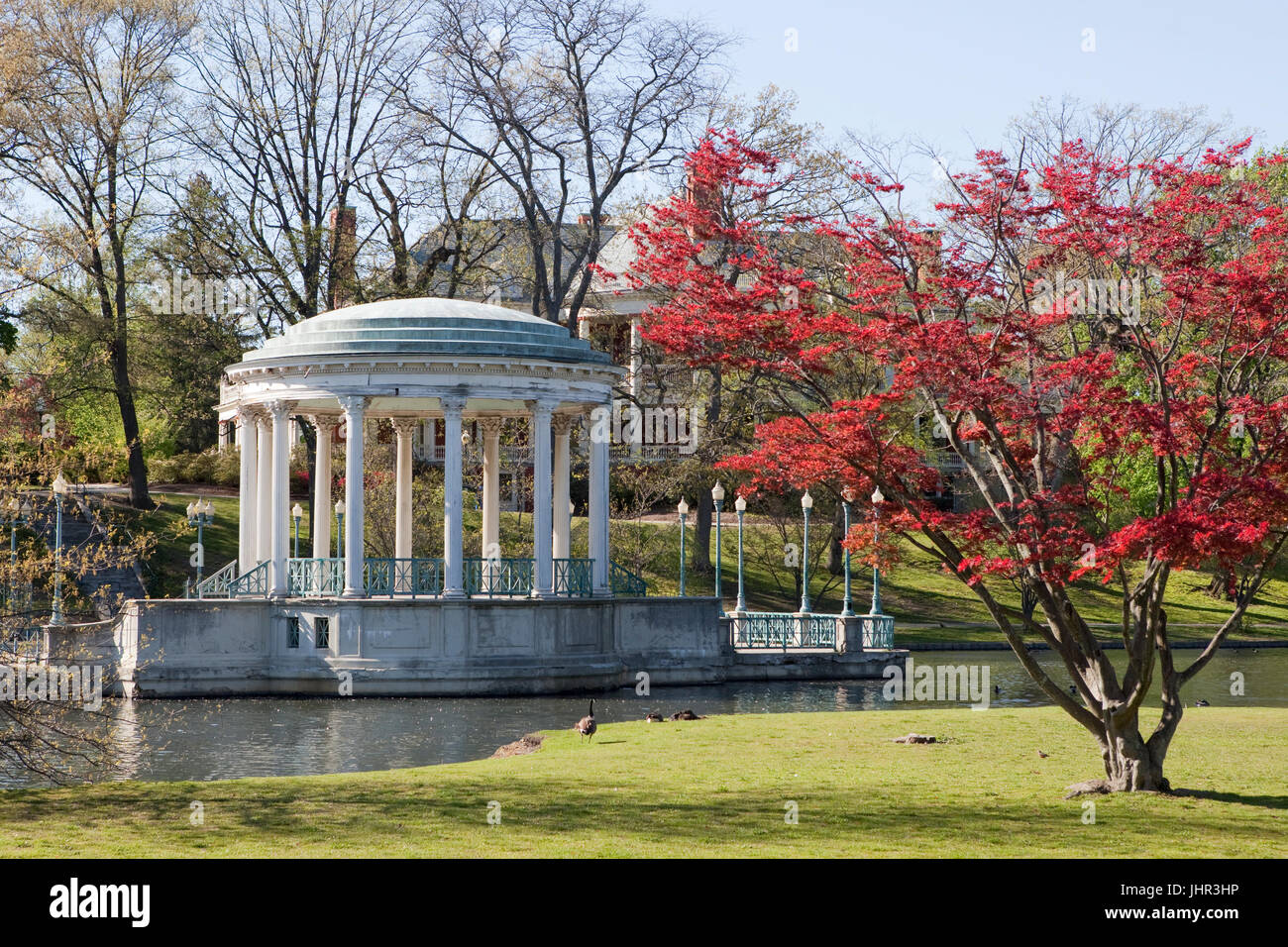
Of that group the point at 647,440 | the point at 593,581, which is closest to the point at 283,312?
the point at 647,440

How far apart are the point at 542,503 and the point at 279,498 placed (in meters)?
6.23

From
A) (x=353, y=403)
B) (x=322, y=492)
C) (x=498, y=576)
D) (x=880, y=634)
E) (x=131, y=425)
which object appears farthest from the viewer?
(x=131, y=425)

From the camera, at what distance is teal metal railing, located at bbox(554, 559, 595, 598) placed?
1452 inches

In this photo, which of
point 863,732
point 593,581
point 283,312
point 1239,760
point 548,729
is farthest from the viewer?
point 283,312

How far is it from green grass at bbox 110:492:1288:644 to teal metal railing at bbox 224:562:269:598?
1531cm

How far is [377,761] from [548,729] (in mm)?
5142

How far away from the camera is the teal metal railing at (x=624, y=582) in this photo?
39156 millimetres

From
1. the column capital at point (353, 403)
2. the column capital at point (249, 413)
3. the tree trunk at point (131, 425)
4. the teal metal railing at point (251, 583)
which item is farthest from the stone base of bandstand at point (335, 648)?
the tree trunk at point (131, 425)

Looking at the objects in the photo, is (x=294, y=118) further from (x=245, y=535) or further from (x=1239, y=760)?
(x=1239, y=760)

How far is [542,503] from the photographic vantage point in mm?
36375

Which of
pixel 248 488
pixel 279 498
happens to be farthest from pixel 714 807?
pixel 248 488

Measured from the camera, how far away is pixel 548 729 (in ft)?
89.9

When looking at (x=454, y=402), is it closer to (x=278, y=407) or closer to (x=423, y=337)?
(x=423, y=337)

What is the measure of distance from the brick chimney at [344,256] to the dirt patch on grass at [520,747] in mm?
30258
